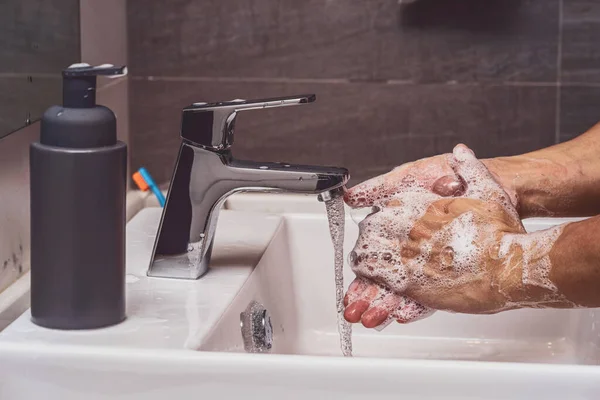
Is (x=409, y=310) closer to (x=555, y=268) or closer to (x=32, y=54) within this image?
(x=555, y=268)

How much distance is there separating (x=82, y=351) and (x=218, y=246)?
397 mm

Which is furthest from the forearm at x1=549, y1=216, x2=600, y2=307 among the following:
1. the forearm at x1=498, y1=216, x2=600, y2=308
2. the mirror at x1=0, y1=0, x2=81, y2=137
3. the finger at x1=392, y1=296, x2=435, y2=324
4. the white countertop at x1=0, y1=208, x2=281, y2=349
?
the mirror at x1=0, y1=0, x2=81, y2=137

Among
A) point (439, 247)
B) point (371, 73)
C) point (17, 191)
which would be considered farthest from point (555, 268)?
point (371, 73)

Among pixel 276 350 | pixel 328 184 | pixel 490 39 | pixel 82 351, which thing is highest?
pixel 490 39

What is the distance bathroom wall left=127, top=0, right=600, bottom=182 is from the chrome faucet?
0.49 metres

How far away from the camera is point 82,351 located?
86 centimetres

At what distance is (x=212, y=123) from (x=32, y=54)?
0.72ft

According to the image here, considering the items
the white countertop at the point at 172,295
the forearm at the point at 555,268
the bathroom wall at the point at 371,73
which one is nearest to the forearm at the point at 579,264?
the forearm at the point at 555,268

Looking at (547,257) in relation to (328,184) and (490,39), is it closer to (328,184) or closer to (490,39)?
(328,184)

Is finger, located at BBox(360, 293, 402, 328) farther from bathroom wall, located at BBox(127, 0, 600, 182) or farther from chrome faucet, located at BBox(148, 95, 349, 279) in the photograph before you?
bathroom wall, located at BBox(127, 0, 600, 182)

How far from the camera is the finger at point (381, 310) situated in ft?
3.38

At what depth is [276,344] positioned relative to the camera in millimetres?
1220

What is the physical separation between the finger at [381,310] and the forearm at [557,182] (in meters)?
0.23

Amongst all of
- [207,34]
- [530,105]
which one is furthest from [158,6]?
[530,105]
